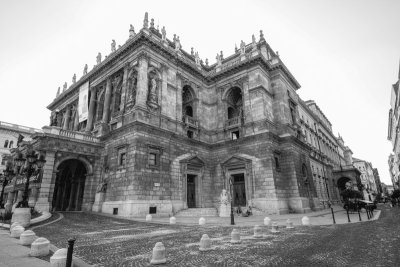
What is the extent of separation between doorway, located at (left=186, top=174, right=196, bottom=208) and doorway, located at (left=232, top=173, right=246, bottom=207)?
406 cm

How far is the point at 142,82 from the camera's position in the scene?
20906 millimetres

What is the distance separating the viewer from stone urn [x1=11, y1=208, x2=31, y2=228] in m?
12.1

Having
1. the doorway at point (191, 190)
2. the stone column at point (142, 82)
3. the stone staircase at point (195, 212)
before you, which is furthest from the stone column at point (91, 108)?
the stone staircase at point (195, 212)

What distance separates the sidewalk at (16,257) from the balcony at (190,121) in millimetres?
17903

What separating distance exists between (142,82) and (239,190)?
14.1 m

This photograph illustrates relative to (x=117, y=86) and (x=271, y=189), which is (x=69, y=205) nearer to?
(x=117, y=86)

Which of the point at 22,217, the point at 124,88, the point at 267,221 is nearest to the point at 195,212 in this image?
the point at 267,221

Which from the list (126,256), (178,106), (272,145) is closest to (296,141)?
(272,145)

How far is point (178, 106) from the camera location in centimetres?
2408

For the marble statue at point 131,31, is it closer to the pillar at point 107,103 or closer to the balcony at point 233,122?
the pillar at point 107,103

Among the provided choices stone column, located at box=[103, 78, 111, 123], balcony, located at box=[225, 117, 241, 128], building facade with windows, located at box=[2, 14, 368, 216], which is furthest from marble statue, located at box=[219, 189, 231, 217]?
stone column, located at box=[103, 78, 111, 123]

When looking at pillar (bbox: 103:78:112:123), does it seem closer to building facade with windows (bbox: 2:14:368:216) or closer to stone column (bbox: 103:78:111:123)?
stone column (bbox: 103:78:111:123)

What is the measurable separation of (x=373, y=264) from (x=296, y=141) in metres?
20.8

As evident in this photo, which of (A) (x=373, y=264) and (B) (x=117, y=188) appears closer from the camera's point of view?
(A) (x=373, y=264)
